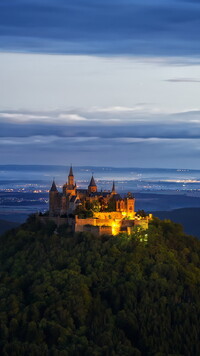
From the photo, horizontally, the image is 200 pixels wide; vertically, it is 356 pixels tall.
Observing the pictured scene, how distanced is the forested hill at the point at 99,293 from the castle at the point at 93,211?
123 centimetres

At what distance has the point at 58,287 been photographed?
8025 centimetres

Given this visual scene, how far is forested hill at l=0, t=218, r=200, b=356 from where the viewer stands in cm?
7144

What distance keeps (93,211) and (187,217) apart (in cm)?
7725

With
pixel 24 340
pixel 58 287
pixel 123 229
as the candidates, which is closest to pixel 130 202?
pixel 123 229

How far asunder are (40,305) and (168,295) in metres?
10.6

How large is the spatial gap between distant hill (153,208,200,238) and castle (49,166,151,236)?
201 ft

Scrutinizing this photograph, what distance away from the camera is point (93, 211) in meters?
88.6

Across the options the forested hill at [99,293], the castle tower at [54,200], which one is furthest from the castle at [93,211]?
the forested hill at [99,293]

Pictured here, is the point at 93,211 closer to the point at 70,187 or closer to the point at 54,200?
the point at 70,187

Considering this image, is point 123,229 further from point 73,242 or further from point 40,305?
point 40,305

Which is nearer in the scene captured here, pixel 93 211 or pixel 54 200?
pixel 93 211

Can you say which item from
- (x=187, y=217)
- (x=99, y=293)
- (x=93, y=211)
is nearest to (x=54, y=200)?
(x=93, y=211)

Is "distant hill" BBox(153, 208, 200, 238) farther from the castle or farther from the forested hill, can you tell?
the forested hill

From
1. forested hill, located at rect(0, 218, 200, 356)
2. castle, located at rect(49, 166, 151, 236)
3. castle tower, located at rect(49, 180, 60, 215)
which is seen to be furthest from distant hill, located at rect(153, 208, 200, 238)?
forested hill, located at rect(0, 218, 200, 356)
